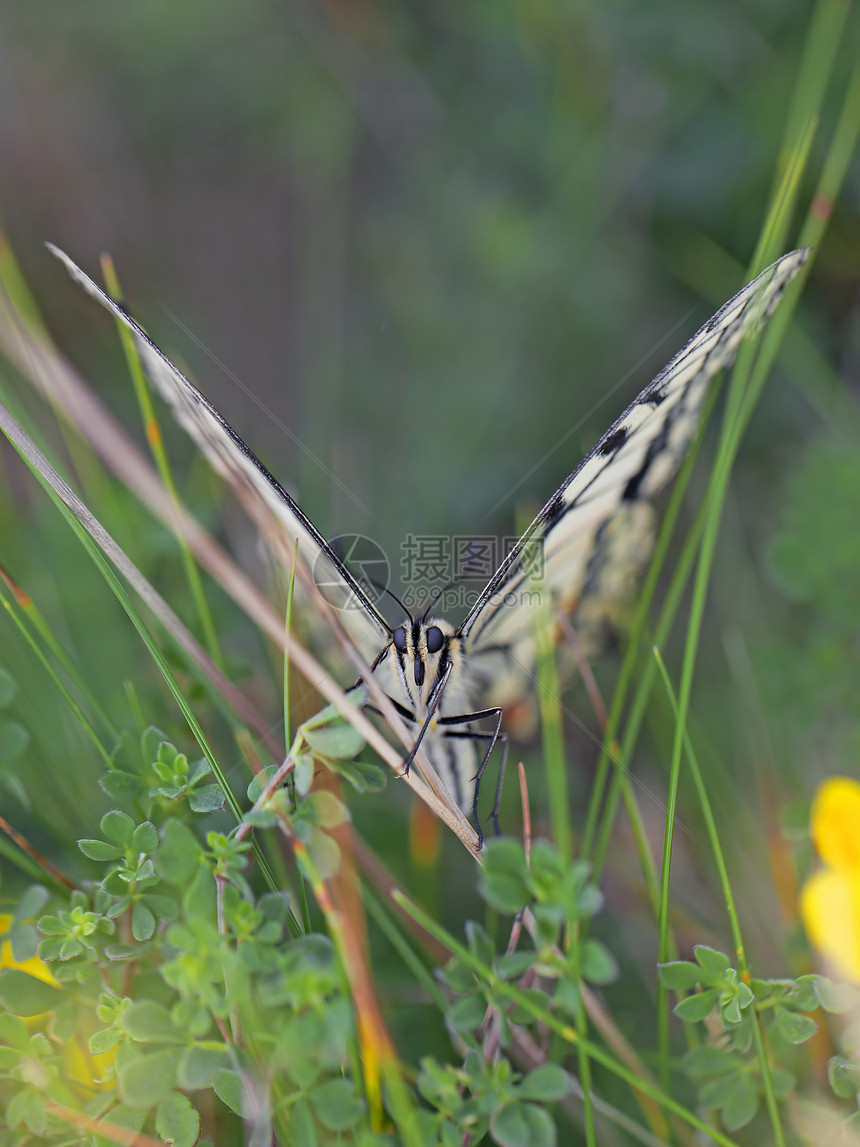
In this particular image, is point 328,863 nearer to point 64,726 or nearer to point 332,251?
point 64,726

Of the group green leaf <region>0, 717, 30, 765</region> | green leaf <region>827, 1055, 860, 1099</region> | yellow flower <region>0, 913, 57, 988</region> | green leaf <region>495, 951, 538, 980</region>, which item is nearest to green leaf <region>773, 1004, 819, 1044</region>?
green leaf <region>827, 1055, 860, 1099</region>

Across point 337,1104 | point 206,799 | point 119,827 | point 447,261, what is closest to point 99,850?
point 119,827

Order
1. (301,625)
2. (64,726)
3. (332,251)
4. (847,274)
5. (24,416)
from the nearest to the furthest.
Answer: (24,416)
(64,726)
(301,625)
(847,274)
(332,251)

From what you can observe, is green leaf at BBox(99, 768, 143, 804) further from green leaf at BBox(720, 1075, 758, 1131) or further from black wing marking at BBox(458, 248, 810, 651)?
green leaf at BBox(720, 1075, 758, 1131)

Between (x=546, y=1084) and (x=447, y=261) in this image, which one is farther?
(x=447, y=261)

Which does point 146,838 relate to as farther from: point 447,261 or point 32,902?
point 447,261

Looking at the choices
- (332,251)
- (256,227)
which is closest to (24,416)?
(332,251)
